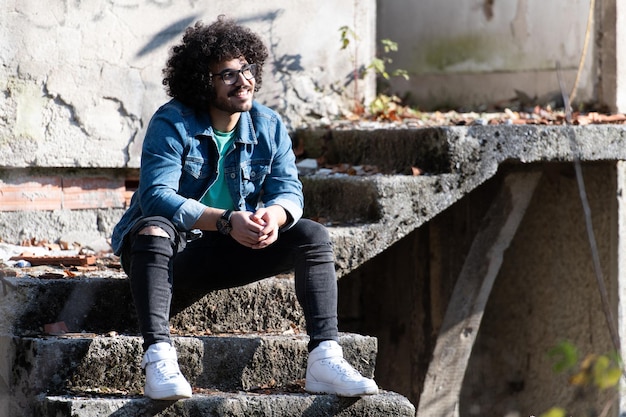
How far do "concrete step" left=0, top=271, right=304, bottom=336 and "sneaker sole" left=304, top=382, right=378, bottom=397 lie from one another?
605 mm

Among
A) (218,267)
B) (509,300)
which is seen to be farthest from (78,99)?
(509,300)

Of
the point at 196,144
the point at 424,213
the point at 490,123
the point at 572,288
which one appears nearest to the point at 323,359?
the point at 196,144

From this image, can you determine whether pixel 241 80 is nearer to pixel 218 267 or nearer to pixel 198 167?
pixel 198 167

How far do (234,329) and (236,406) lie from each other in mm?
698

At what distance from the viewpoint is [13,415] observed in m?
3.39

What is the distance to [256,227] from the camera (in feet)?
10.8

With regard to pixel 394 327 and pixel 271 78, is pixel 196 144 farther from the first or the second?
pixel 394 327

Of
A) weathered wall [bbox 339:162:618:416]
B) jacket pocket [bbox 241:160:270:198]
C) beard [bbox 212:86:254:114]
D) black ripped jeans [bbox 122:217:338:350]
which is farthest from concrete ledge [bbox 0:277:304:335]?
weathered wall [bbox 339:162:618:416]

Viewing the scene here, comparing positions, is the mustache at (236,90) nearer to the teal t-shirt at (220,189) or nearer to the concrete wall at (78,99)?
the teal t-shirt at (220,189)

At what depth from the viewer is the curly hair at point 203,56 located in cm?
354

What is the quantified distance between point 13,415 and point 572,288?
3349mm

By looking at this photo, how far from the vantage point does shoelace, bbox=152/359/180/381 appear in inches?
122

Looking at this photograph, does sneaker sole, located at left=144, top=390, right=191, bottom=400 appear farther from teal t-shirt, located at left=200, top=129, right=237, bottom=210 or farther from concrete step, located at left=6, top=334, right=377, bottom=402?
teal t-shirt, located at left=200, top=129, right=237, bottom=210

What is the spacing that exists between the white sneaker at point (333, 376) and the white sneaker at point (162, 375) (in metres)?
0.44
